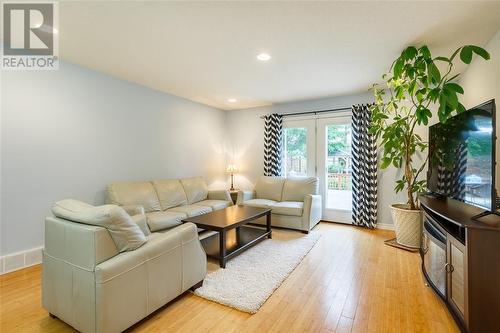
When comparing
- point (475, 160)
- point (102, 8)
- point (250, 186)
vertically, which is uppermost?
point (102, 8)

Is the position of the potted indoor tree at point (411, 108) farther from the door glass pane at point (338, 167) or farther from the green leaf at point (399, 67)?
the door glass pane at point (338, 167)

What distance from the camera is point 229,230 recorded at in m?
3.06

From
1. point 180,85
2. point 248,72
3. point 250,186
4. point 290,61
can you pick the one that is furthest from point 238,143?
point 290,61

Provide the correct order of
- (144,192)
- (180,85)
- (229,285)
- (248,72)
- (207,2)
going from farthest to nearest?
(180,85) → (144,192) → (248,72) → (229,285) → (207,2)

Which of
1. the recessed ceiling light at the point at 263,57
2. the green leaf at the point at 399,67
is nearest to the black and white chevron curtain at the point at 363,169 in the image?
the green leaf at the point at 399,67

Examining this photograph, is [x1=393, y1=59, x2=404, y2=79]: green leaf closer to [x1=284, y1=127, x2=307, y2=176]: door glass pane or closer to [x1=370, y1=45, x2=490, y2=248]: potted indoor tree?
[x1=370, y1=45, x2=490, y2=248]: potted indoor tree

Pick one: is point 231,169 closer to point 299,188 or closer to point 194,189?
point 194,189

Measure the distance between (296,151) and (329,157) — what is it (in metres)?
0.67

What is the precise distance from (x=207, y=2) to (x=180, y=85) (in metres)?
2.19

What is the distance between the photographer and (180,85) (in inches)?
154

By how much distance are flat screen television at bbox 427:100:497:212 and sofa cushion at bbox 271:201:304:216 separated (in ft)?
6.03

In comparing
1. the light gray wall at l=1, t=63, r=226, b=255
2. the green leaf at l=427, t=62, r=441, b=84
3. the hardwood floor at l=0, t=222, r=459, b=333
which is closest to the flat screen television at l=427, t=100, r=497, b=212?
the green leaf at l=427, t=62, r=441, b=84

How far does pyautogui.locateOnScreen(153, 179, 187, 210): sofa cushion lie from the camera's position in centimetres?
381

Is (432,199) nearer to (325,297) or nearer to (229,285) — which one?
(325,297)
